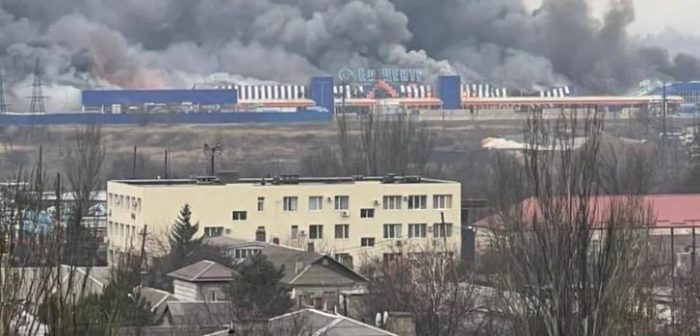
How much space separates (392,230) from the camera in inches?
896

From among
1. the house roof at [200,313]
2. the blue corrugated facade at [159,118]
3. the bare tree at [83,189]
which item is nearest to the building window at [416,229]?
the bare tree at [83,189]

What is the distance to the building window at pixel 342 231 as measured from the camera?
2256cm

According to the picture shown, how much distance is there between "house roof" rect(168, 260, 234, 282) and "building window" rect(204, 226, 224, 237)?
223 inches

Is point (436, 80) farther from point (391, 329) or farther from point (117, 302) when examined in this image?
point (117, 302)

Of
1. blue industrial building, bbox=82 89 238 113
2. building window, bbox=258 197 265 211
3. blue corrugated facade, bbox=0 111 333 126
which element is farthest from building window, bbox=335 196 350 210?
blue industrial building, bbox=82 89 238 113

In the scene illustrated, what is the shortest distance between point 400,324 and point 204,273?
11.8ft

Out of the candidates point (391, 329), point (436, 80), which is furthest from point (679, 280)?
point (436, 80)

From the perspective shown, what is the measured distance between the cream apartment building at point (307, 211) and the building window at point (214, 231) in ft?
0.04

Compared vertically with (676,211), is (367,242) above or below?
below

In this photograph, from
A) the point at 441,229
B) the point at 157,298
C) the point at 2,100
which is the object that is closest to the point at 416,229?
the point at 441,229

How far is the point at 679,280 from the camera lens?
13.9 m

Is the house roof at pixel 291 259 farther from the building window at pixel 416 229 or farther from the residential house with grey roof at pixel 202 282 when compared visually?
the building window at pixel 416 229

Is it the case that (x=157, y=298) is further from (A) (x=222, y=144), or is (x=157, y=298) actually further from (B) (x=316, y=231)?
(A) (x=222, y=144)

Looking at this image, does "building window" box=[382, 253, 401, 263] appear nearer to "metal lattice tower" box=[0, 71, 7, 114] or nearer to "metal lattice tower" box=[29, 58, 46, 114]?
"metal lattice tower" box=[0, 71, 7, 114]
